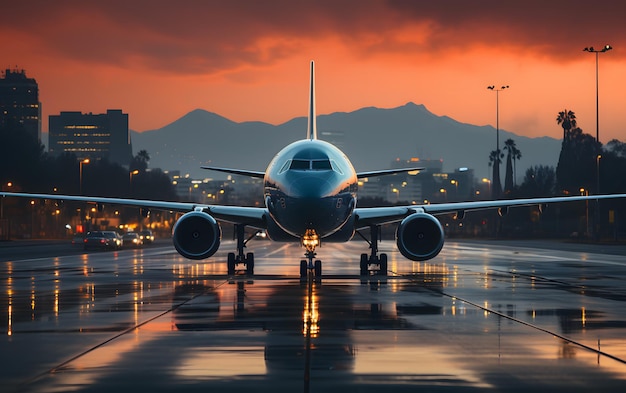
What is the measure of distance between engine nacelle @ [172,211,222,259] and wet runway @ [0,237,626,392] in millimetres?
3095

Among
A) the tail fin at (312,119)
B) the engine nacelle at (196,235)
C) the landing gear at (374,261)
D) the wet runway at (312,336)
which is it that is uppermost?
the tail fin at (312,119)

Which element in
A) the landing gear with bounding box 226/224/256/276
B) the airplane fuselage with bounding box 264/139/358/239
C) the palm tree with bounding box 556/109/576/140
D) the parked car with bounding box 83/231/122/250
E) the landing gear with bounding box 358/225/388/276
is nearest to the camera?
the airplane fuselage with bounding box 264/139/358/239

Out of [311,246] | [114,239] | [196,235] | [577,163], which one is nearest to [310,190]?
[311,246]

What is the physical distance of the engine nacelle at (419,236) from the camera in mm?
30188

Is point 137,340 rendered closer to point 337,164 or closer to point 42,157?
point 337,164

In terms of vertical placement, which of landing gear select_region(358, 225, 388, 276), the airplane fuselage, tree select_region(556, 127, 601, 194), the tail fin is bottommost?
landing gear select_region(358, 225, 388, 276)

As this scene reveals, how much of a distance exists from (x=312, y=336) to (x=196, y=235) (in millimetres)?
16605

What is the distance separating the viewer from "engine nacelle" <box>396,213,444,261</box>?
99.0ft

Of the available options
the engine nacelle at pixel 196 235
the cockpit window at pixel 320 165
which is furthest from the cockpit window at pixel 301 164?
the engine nacelle at pixel 196 235

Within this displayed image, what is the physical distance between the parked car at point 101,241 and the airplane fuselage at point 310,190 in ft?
124

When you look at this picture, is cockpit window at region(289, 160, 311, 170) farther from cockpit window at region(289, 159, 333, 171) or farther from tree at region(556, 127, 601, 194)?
tree at region(556, 127, 601, 194)

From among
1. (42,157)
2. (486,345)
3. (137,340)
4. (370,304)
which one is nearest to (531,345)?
(486,345)

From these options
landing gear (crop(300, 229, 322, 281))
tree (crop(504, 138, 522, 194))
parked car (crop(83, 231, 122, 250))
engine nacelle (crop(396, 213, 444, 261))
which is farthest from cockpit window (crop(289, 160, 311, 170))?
tree (crop(504, 138, 522, 194))

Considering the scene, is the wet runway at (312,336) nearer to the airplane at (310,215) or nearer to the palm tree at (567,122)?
the airplane at (310,215)
